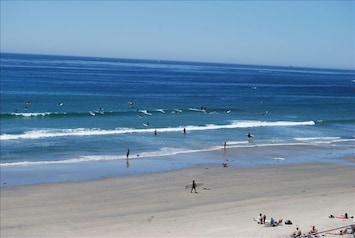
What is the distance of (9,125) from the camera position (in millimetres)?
48312

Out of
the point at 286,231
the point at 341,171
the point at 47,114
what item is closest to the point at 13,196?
the point at 286,231

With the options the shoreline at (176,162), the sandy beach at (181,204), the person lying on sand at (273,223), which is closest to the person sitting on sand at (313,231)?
the sandy beach at (181,204)

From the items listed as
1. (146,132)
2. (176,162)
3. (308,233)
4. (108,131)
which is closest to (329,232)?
(308,233)

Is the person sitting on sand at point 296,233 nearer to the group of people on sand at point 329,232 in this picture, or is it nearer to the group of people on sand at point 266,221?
the group of people on sand at point 329,232

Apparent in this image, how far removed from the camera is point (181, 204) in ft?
81.7

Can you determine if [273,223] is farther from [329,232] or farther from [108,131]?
[108,131]

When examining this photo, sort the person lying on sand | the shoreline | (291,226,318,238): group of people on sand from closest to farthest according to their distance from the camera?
(291,226,318,238): group of people on sand, the person lying on sand, the shoreline

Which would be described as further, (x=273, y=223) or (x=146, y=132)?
(x=146, y=132)

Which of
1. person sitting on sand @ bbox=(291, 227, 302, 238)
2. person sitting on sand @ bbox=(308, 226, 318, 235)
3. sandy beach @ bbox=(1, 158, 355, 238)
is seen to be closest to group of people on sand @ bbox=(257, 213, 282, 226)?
sandy beach @ bbox=(1, 158, 355, 238)

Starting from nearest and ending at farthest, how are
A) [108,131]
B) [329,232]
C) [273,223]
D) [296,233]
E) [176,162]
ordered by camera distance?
[296,233], [329,232], [273,223], [176,162], [108,131]

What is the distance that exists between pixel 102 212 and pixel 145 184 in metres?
5.68

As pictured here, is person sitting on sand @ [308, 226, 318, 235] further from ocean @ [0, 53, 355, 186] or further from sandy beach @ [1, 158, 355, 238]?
ocean @ [0, 53, 355, 186]

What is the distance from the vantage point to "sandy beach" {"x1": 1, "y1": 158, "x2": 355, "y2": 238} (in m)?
20.7

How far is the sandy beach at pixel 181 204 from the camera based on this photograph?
20.7 metres
